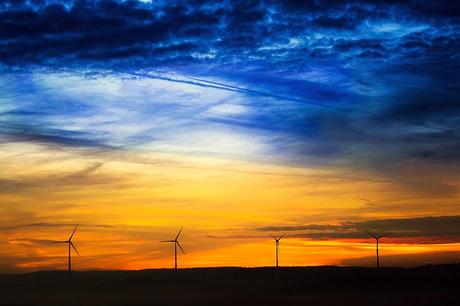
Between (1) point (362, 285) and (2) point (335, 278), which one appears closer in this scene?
(1) point (362, 285)

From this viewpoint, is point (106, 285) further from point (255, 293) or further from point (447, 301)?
point (447, 301)

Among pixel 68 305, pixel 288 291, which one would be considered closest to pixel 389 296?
pixel 288 291

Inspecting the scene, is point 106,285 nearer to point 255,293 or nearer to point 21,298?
point 21,298

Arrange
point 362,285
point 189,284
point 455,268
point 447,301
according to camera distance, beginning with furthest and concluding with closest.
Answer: point 455,268 → point 189,284 → point 362,285 → point 447,301

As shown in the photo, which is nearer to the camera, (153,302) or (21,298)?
(153,302)

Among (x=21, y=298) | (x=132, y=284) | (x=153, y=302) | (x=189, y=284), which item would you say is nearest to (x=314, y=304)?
(x=153, y=302)

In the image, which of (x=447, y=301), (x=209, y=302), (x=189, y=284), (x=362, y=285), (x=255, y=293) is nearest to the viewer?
(x=447, y=301)

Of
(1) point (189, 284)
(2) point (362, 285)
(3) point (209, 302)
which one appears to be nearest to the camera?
(3) point (209, 302)

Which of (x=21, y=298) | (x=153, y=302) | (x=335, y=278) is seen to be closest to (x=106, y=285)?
(x=21, y=298)

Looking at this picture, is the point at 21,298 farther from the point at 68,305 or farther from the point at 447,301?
the point at 447,301

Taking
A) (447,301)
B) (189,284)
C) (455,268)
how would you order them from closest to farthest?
(447,301) < (189,284) < (455,268)
